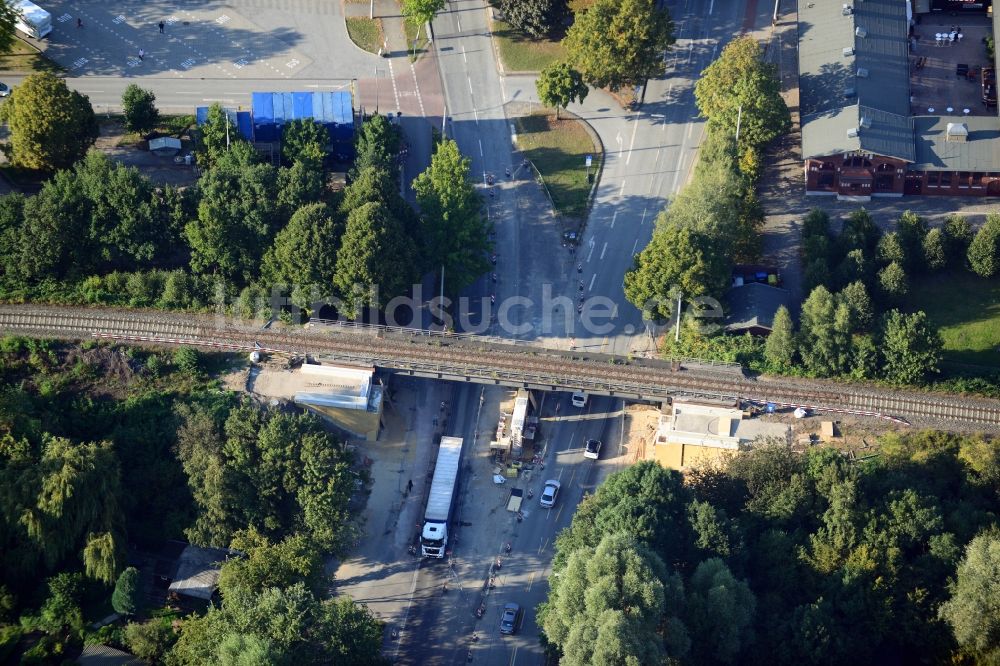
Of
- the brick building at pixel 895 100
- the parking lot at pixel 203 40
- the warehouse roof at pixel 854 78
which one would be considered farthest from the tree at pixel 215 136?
the warehouse roof at pixel 854 78

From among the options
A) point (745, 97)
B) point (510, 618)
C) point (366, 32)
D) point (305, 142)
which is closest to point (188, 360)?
point (305, 142)

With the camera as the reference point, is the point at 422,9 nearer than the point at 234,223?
No

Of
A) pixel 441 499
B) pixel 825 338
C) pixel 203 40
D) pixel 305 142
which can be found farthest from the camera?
pixel 203 40

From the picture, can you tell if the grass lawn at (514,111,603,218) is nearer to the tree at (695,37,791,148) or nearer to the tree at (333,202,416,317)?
the tree at (695,37,791,148)

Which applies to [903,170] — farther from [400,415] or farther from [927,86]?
[400,415]

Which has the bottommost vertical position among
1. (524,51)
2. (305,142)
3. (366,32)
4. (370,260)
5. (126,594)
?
(126,594)

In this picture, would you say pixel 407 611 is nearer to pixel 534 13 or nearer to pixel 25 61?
pixel 534 13
